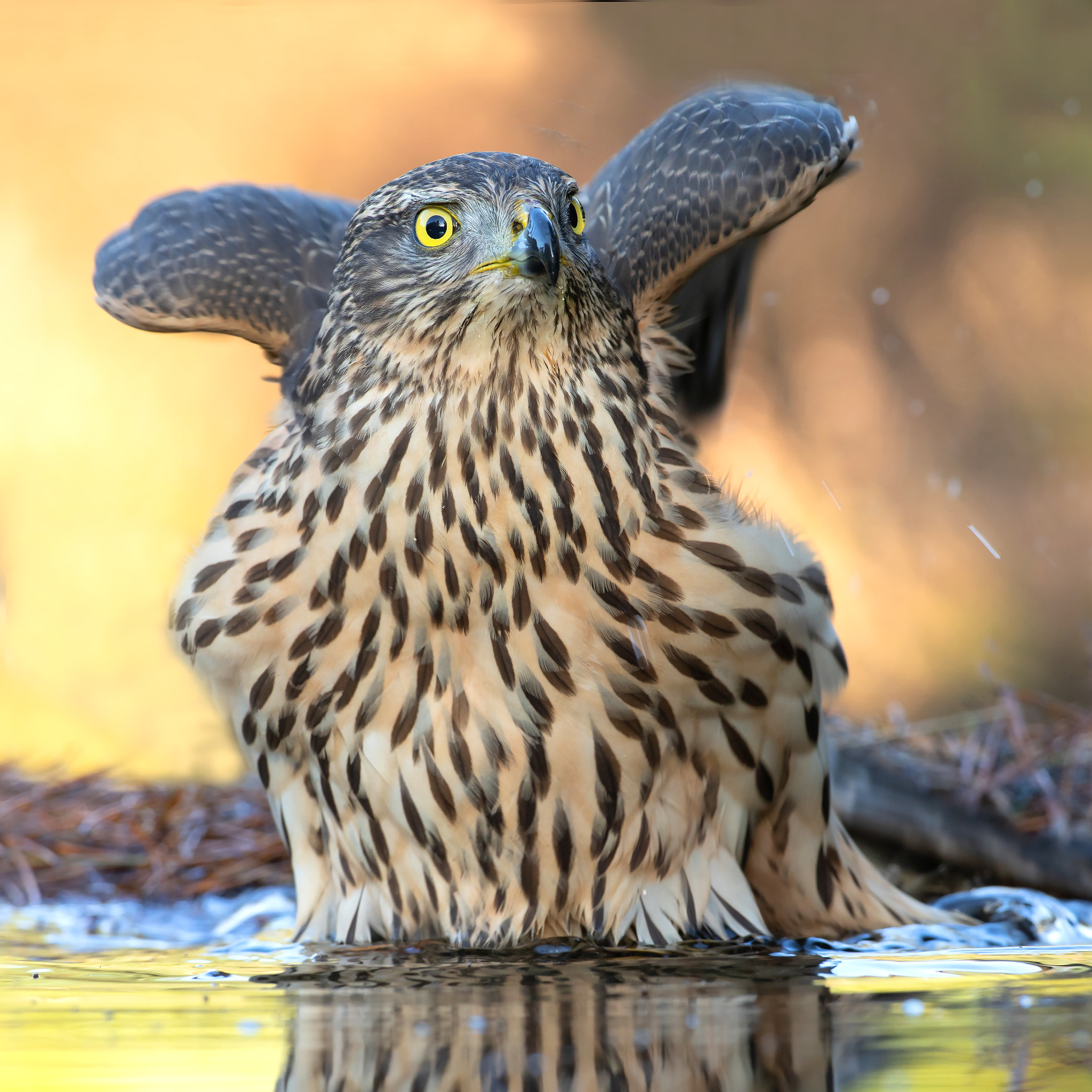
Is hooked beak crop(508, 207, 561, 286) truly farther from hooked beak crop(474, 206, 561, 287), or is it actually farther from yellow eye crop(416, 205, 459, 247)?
yellow eye crop(416, 205, 459, 247)

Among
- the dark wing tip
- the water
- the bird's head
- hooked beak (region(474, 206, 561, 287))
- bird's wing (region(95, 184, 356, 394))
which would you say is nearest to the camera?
the water

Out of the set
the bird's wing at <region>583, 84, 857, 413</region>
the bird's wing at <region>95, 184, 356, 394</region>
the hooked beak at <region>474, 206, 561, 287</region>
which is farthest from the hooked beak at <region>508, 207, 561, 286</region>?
the bird's wing at <region>95, 184, 356, 394</region>

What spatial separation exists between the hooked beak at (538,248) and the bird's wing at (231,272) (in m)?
0.92

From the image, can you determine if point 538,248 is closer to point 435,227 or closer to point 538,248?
point 538,248

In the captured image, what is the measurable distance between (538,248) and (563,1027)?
127 cm

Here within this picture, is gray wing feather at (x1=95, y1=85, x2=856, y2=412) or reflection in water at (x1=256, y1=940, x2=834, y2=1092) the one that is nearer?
reflection in water at (x1=256, y1=940, x2=834, y2=1092)

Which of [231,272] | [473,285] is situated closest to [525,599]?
[473,285]

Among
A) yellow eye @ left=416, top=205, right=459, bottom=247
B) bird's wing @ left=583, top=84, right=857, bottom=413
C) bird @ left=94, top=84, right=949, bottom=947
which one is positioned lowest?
bird @ left=94, top=84, right=949, bottom=947

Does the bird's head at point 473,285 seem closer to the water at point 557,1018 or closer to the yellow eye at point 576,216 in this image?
the yellow eye at point 576,216

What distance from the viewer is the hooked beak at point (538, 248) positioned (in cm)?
249

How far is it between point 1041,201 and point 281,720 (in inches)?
210

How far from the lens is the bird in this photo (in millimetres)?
2703

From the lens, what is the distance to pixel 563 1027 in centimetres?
174

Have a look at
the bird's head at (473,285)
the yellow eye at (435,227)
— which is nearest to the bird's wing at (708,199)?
the bird's head at (473,285)
